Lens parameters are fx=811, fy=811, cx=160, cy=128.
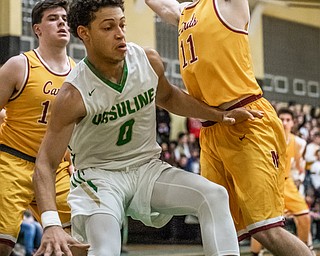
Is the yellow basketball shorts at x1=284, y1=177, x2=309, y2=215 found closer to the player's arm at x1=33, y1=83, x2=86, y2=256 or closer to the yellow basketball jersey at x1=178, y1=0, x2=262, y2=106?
the yellow basketball jersey at x1=178, y1=0, x2=262, y2=106

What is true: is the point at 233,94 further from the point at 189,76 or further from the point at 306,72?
the point at 306,72

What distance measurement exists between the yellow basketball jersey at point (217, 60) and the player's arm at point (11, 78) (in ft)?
3.76

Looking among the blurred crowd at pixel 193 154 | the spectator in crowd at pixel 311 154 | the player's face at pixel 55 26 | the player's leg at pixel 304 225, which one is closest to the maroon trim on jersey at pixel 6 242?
the player's face at pixel 55 26

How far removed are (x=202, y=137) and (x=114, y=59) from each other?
3.52 feet

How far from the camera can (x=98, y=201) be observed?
3973mm

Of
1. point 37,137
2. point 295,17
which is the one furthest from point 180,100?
point 295,17

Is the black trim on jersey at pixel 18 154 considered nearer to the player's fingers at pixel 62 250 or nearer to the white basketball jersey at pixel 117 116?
the white basketball jersey at pixel 117 116

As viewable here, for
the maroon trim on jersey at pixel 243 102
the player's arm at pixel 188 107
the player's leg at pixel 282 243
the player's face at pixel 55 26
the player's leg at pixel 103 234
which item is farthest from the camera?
the player's face at pixel 55 26

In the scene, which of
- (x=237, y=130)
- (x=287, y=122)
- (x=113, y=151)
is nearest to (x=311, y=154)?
(x=287, y=122)

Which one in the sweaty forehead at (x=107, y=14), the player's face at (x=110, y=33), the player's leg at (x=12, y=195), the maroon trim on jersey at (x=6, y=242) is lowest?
the maroon trim on jersey at (x=6, y=242)

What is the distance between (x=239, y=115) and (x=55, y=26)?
5.00 feet

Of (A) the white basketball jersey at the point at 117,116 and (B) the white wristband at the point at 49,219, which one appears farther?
(A) the white basketball jersey at the point at 117,116

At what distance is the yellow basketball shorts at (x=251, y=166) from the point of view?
4.62 m

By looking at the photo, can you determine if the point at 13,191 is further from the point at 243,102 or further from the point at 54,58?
the point at 243,102
